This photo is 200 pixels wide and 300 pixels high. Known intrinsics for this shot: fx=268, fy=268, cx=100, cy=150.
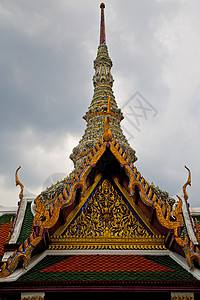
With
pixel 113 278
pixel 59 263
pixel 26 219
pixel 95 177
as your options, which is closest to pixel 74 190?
pixel 95 177

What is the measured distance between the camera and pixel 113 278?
379cm

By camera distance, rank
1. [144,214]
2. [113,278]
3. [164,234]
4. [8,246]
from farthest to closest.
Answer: [8,246]
[144,214]
[164,234]
[113,278]

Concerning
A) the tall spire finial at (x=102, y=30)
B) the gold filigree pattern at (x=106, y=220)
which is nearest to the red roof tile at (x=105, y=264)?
the gold filigree pattern at (x=106, y=220)

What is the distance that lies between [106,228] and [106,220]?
16cm

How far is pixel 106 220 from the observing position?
516cm

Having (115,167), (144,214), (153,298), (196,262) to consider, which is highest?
(115,167)

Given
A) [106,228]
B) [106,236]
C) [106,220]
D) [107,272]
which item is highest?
[106,220]

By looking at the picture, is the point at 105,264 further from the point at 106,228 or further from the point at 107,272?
the point at 106,228

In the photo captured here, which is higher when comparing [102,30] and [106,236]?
[102,30]

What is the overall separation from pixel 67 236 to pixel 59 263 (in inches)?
23.7

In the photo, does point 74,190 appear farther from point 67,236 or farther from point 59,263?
point 59,263

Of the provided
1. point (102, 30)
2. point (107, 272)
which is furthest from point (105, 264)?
point (102, 30)

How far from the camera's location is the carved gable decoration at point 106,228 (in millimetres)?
4867

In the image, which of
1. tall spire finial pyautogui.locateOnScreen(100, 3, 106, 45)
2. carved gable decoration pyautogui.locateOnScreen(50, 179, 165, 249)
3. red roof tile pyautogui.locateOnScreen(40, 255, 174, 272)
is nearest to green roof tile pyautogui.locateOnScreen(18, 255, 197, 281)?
red roof tile pyautogui.locateOnScreen(40, 255, 174, 272)
